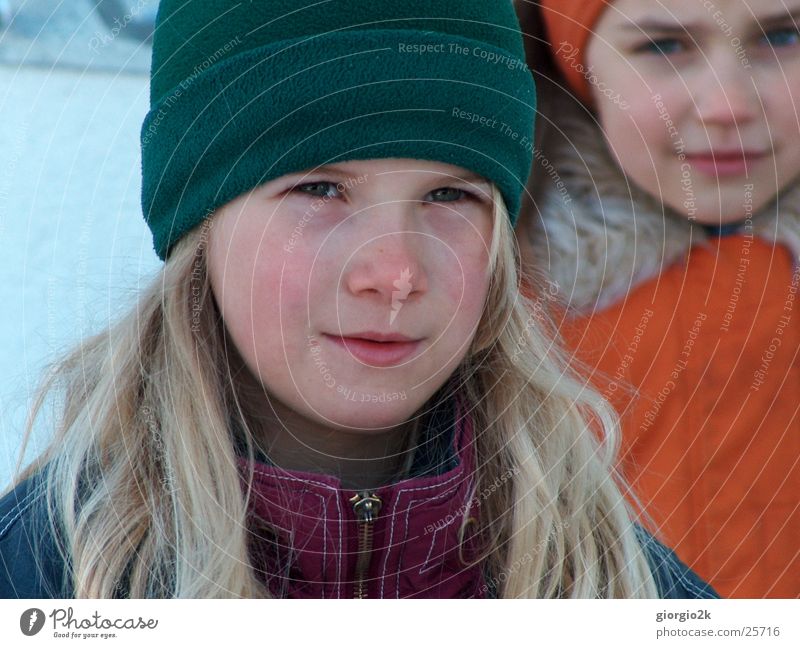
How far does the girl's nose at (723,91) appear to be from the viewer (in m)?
0.88

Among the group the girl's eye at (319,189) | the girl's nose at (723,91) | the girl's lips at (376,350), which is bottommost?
the girl's lips at (376,350)

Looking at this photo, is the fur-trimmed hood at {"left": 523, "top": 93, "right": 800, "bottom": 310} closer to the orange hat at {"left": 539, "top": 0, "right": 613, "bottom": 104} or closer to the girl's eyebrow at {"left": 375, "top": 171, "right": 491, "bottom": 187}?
the orange hat at {"left": 539, "top": 0, "right": 613, "bottom": 104}

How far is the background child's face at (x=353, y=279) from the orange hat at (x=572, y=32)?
29cm

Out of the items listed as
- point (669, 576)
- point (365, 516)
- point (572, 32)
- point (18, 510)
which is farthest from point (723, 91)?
point (18, 510)

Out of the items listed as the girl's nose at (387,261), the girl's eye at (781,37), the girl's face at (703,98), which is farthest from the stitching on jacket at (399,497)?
the girl's eye at (781,37)

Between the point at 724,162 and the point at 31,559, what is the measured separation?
2.23 ft

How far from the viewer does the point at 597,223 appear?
94cm

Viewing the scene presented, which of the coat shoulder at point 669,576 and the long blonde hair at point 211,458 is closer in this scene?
the long blonde hair at point 211,458

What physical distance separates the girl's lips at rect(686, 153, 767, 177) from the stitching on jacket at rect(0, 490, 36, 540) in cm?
64

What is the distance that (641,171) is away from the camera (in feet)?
3.03

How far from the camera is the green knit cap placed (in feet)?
1.95

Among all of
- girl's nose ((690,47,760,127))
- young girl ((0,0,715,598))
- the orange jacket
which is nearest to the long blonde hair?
young girl ((0,0,715,598))

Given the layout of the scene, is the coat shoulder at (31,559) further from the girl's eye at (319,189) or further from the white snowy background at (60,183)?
the girl's eye at (319,189)
